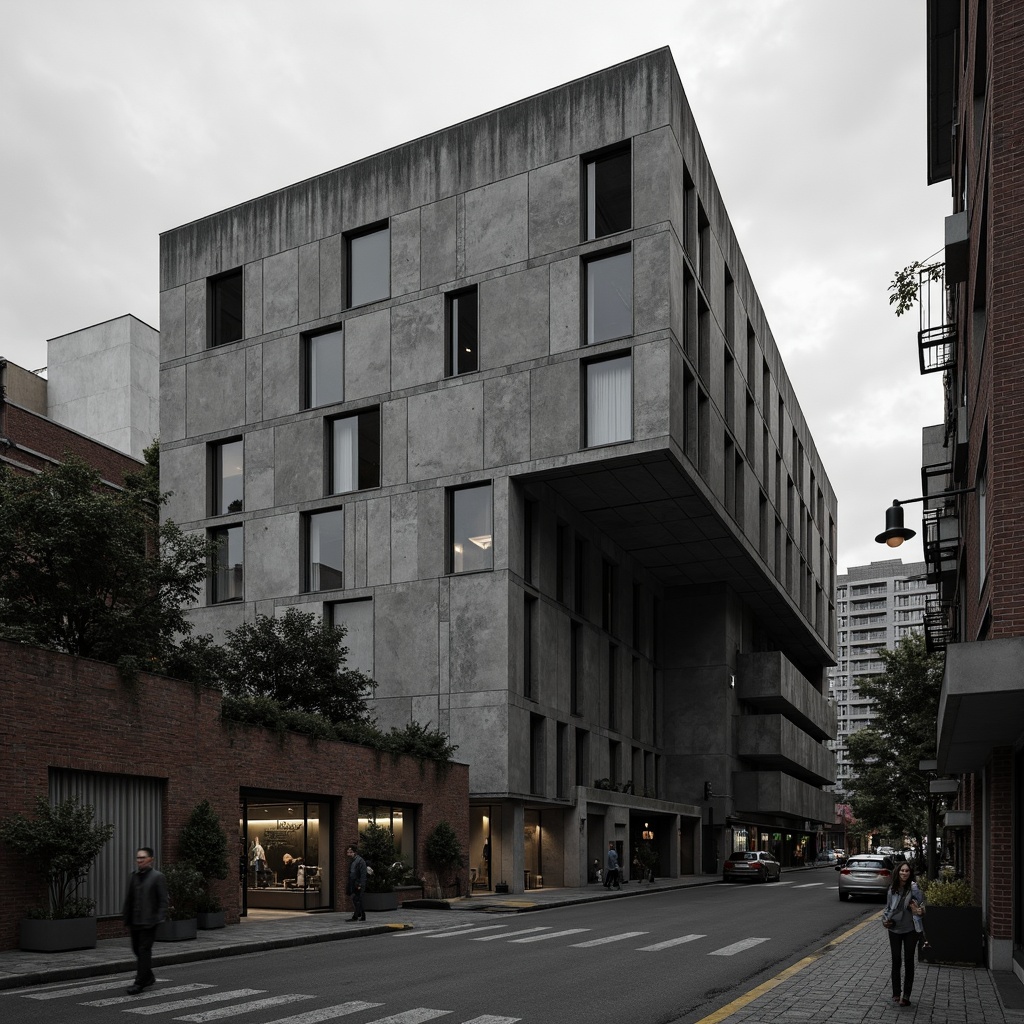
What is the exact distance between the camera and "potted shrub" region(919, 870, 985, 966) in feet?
53.7

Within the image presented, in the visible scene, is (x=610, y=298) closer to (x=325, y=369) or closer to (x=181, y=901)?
(x=325, y=369)

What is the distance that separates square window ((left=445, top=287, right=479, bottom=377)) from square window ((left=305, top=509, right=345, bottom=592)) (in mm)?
6621

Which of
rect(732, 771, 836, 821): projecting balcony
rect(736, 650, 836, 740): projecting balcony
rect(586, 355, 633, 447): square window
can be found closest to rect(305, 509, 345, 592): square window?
rect(586, 355, 633, 447): square window

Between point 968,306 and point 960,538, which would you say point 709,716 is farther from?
point 968,306

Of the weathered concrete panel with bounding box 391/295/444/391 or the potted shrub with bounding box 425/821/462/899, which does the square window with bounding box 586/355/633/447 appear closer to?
the weathered concrete panel with bounding box 391/295/444/391

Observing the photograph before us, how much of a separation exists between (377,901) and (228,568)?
17629mm

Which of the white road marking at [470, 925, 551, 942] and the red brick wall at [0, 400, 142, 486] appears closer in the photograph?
the white road marking at [470, 925, 551, 942]

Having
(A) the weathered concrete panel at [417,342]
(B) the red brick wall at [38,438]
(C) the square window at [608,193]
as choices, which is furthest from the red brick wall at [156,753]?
(C) the square window at [608,193]

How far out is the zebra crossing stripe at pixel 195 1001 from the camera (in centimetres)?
1219

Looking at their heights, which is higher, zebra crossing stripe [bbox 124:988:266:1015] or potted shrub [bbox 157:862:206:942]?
zebra crossing stripe [bbox 124:988:266:1015]

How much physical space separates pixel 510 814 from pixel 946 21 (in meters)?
25.1

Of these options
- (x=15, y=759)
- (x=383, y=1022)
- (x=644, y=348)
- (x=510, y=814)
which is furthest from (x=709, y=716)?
(x=383, y=1022)

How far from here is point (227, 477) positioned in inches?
1665

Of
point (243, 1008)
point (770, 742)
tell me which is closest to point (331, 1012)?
point (243, 1008)
